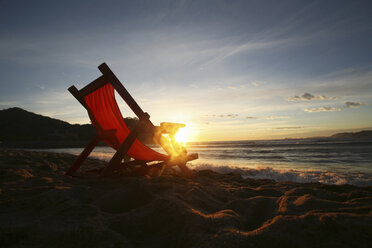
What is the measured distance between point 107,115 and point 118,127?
271 millimetres

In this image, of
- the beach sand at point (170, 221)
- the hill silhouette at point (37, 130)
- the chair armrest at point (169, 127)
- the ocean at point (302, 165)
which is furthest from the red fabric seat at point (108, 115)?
the hill silhouette at point (37, 130)

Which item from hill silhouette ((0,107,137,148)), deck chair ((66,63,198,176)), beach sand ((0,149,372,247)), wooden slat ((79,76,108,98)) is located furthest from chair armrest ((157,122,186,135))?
hill silhouette ((0,107,137,148))

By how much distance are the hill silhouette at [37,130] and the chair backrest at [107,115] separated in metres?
31.5

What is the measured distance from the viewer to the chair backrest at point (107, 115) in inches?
125

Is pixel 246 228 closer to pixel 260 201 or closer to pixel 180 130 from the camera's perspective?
pixel 260 201

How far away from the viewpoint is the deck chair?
2840 mm

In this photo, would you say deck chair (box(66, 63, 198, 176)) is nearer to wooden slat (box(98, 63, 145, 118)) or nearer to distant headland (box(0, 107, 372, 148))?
wooden slat (box(98, 63, 145, 118))

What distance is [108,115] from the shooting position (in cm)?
336

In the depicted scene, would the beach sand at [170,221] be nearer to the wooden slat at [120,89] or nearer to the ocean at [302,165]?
the wooden slat at [120,89]

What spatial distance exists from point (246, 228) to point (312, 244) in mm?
436

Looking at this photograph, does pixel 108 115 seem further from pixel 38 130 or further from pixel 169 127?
pixel 38 130

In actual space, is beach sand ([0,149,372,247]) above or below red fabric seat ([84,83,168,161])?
below

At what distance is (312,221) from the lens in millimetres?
1476

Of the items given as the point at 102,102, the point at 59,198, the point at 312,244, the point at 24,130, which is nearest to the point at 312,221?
the point at 312,244
